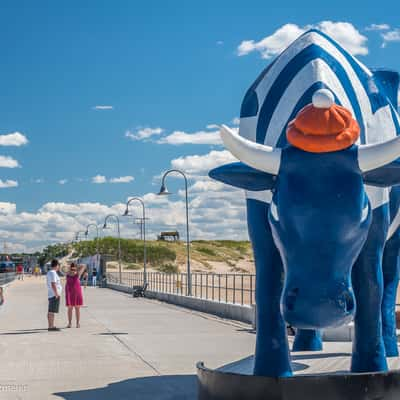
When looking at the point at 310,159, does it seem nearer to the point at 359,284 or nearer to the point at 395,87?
the point at 359,284

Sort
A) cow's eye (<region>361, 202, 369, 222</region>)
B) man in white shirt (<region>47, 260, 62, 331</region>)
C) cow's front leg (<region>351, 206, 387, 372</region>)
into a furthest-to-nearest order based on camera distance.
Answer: man in white shirt (<region>47, 260, 62, 331</region>), cow's front leg (<region>351, 206, 387, 372</region>), cow's eye (<region>361, 202, 369, 222</region>)

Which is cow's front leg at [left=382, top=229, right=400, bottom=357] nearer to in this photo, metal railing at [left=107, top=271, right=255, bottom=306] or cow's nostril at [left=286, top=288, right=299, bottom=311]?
cow's nostril at [left=286, top=288, right=299, bottom=311]

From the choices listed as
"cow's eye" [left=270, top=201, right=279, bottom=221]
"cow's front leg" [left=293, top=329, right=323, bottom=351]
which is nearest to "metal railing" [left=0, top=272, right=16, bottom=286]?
"cow's front leg" [left=293, top=329, right=323, bottom=351]

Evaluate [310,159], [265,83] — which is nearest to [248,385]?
[310,159]

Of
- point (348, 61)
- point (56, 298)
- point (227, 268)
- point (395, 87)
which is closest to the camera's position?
point (348, 61)

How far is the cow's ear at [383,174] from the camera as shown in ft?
21.4

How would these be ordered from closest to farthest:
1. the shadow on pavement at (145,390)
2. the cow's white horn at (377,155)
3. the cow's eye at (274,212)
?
the cow's white horn at (377,155) → the cow's eye at (274,212) → the shadow on pavement at (145,390)

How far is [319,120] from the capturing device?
6.34 metres

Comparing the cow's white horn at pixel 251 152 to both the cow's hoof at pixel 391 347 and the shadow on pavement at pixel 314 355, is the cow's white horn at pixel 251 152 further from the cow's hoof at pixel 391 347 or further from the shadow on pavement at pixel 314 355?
the cow's hoof at pixel 391 347

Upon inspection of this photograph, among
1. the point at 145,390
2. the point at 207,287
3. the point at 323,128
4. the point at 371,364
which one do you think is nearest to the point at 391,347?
the point at 371,364

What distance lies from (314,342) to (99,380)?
2.77m

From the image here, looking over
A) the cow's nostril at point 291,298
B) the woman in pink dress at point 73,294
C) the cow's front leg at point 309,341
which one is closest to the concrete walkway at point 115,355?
the woman in pink dress at point 73,294

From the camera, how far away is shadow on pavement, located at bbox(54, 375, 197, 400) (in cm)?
891

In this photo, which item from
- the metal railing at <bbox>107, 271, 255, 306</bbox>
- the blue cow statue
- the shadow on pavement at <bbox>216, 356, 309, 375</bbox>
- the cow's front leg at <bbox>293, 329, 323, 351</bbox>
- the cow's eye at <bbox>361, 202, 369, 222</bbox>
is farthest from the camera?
the metal railing at <bbox>107, 271, 255, 306</bbox>
